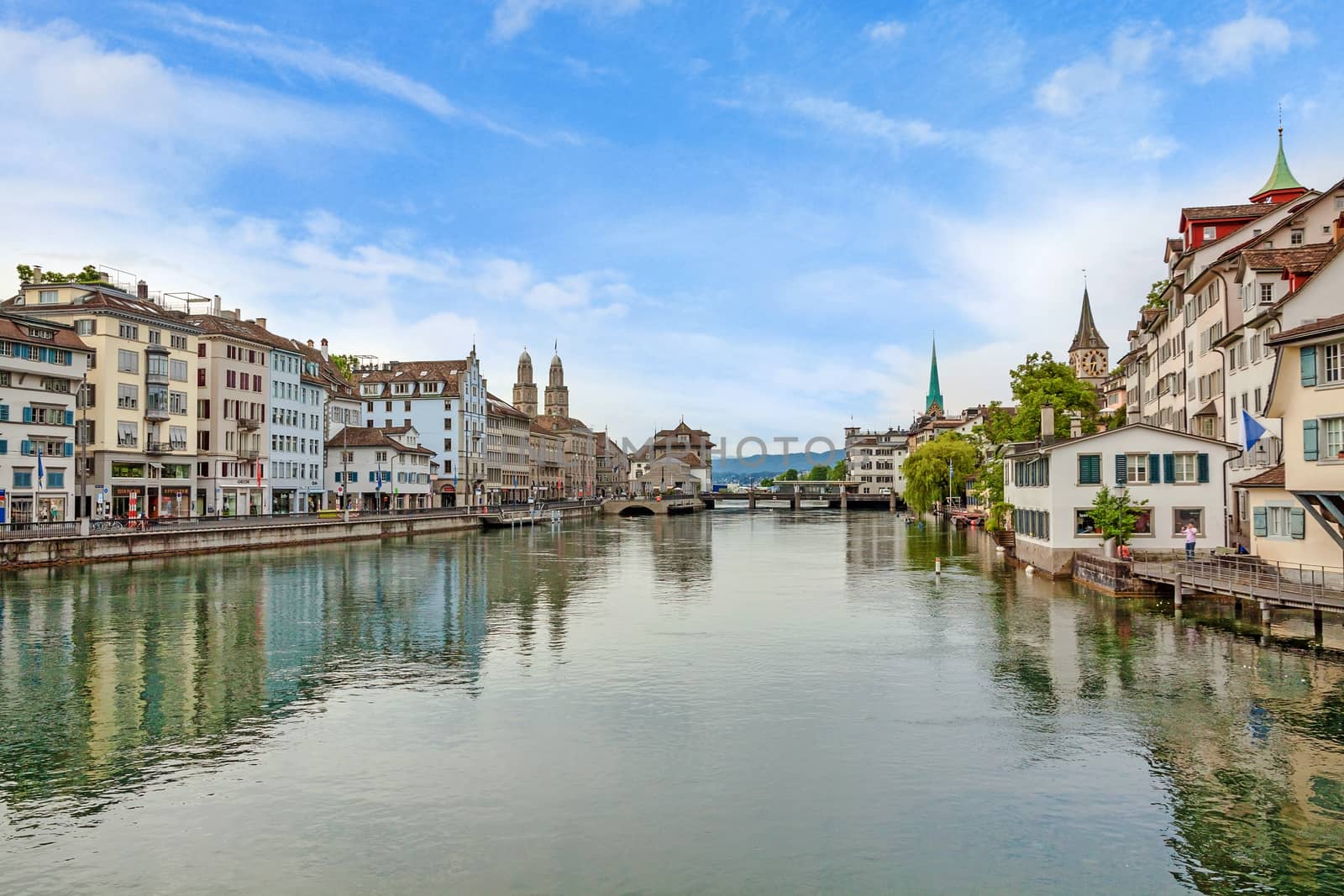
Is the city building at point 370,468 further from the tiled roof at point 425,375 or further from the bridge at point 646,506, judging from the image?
the bridge at point 646,506

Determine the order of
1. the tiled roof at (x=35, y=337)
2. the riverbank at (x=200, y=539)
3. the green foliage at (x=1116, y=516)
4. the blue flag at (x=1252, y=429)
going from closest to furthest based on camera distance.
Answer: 1. the blue flag at (x=1252, y=429)
2. the green foliage at (x=1116, y=516)
3. the riverbank at (x=200, y=539)
4. the tiled roof at (x=35, y=337)

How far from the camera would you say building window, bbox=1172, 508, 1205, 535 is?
4866 centimetres

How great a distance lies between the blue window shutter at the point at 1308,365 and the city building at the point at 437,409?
12337 centimetres

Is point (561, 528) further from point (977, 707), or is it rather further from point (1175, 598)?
point (977, 707)

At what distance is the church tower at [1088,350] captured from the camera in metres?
184

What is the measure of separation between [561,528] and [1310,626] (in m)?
101

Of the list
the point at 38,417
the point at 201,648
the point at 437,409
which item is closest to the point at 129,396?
the point at 38,417

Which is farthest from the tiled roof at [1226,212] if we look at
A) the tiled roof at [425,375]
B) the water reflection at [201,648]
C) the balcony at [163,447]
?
the tiled roof at [425,375]

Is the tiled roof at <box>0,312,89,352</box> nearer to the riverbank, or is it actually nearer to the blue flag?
the riverbank

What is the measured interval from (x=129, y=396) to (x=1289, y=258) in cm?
8113

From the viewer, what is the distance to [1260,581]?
34688mm

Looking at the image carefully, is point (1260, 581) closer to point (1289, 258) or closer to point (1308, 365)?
point (1308, 365)

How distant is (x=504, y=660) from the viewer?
110 ft

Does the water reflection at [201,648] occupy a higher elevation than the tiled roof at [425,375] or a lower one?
lower
